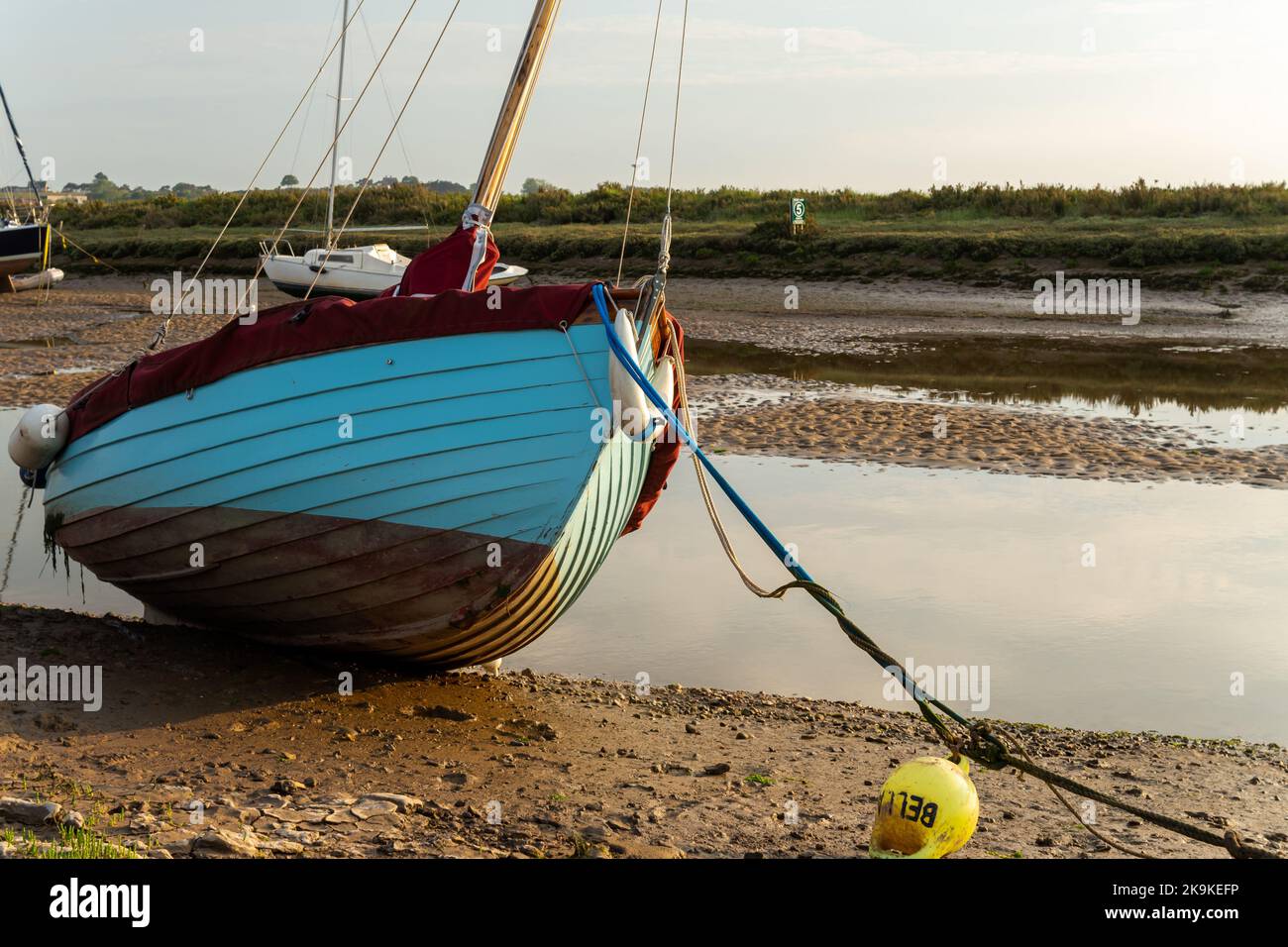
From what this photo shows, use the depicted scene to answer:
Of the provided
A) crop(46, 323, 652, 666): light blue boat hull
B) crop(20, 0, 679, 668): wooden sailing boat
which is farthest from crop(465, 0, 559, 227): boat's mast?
crop(46, 323, 652, 666): light blue boat hull

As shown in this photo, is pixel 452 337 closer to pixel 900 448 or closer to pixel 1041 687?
pixel 1041 687

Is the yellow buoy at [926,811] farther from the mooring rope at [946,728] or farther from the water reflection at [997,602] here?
the water reflection at [997,602]

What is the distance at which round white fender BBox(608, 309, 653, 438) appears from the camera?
18.1 ft

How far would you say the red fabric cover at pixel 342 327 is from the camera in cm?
563

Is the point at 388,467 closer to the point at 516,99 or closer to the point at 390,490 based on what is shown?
the point at 390,490

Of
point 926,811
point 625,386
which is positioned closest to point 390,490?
point 625,386

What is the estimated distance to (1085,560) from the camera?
908cm

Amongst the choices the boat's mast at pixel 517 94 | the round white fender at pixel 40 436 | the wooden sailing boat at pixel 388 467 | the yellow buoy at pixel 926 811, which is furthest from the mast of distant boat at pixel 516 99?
the yellow buoy at pixel 926 811

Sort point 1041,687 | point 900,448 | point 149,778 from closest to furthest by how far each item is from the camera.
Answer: point 149,778
point 1041,687
point 900,448

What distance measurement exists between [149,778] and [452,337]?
216 centimetres

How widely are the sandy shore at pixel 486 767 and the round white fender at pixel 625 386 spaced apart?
147 centimetres

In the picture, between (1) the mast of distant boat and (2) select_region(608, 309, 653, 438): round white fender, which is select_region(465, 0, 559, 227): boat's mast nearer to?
(1) the mast of distant boat

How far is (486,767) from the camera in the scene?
5.51 meters
